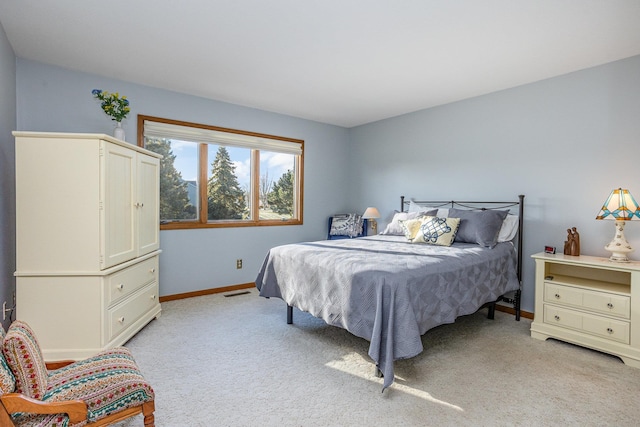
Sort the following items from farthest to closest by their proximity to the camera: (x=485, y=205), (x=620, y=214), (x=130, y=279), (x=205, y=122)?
(x=205, y=122) → (x=485, y=205) → (x=130, y=279) → (x=620, y=214)

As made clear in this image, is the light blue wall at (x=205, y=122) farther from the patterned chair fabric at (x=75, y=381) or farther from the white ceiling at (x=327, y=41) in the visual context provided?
the patterned chair fabric at (x=75, y=381)

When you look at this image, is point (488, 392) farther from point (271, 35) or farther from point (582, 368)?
point (271, 35)

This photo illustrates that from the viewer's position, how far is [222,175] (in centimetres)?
443

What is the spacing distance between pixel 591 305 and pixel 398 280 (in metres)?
1.82

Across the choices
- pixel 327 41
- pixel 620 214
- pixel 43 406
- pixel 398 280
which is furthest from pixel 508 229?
pixel 43 406

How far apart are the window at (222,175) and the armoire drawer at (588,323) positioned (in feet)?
11.0

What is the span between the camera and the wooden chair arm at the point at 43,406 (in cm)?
116

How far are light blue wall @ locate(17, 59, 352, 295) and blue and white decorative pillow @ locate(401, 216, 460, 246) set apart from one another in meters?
2.03

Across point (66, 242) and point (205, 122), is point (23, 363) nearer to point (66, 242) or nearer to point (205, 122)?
point (66, 242)

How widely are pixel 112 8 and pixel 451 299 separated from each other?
124 inches

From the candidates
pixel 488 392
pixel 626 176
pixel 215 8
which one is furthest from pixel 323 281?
pixel 626 176

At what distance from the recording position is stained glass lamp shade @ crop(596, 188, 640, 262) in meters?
2.59

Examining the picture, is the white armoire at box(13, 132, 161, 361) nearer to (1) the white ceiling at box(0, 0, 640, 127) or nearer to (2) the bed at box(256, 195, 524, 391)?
(1) the white ceiling at box(0, 0, 640, 127)

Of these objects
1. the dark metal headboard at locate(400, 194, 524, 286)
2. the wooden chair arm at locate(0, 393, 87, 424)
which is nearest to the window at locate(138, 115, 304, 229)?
the dark metal headboard at locate(400, 194, 524, 286)
